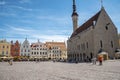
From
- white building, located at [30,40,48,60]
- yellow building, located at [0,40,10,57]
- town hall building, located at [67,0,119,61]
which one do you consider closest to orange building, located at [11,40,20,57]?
yellow building, located at [0,40,10,57]

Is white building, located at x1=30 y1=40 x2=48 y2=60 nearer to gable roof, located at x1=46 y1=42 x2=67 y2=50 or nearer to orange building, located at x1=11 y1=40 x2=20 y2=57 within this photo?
gable roof, located at x1=46 y1=42 x2=67 y2=50

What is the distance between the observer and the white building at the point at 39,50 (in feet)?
278

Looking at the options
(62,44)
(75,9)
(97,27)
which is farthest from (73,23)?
(97,27)

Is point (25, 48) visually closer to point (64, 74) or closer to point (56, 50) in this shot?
point (56, 50)

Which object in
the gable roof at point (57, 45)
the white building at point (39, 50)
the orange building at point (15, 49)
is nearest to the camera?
the orange building at point (15, 49)

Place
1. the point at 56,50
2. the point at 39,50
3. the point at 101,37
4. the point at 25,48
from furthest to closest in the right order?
the point at 56,50
the point at 39,50
the point at 25,48
the point at 101,37

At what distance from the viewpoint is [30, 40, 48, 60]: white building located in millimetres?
84719

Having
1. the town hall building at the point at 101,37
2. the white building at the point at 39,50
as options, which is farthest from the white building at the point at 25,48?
the town hall building at the point at 101,37

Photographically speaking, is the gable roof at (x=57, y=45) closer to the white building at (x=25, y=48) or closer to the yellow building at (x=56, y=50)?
the yellow building at (x=56, y=50)

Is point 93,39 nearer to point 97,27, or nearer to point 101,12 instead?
point 97,27

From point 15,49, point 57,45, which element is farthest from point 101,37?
point 15,49

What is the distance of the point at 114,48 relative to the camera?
47812 millimetres

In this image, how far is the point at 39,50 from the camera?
85250 millimetres

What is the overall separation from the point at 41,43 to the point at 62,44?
13.4 meters
